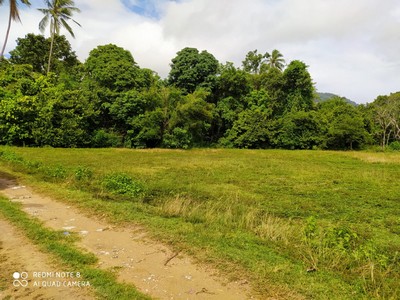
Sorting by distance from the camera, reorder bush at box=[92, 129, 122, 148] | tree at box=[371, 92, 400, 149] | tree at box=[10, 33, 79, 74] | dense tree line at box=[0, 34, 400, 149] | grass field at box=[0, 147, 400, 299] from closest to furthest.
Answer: grass field at box=[0, 147, 400, 299]
dense tree line at box=[0, 34, 400, 149]
bush at box=[92, 129, 122, 148]
tree at box=[10, 33, 79, 74]
tree at box=[371, 92, 400, 149]

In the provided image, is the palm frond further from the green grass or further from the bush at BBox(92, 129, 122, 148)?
the green grass

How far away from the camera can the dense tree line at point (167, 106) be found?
25547mm

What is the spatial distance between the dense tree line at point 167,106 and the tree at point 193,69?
0.12 meters

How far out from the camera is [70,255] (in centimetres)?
425

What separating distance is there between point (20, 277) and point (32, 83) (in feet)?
86.9

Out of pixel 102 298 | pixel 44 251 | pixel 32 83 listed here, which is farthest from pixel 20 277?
pixel 32 83

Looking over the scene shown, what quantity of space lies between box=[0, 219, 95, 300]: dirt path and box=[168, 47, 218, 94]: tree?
99.2ft

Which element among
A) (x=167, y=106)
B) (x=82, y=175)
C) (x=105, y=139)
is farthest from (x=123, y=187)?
(x=167, y=106)

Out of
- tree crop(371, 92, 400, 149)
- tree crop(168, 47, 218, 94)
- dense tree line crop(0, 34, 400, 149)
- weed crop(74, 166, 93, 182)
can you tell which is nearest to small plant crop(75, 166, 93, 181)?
weed crop(74, 166, 93, 182)

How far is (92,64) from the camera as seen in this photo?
97.0 ft

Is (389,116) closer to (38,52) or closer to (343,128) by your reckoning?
(343,128)

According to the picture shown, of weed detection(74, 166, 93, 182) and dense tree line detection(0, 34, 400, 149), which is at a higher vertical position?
dense tree line detection(0, 34, 400, 149)

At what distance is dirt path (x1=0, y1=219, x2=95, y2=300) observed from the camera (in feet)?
10.9

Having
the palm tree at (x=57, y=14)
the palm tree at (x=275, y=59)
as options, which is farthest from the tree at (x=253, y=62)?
the palm tree at (x=57, y=14)
